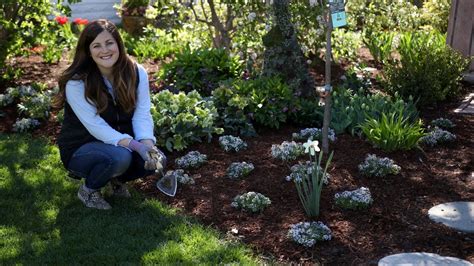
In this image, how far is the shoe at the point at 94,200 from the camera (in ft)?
14.0

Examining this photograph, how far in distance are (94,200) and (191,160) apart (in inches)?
35.5

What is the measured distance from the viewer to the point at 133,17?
437 inches

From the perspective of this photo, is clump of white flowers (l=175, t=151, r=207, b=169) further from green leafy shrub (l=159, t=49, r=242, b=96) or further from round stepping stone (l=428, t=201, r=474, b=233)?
round stepping stone (l=428, t=201, r=474, b=233)

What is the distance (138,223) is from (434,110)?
345cm

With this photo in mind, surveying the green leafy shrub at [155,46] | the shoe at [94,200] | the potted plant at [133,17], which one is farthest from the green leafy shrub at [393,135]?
the potted plant at [133,17]

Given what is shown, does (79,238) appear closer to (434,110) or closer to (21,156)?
(21,156)

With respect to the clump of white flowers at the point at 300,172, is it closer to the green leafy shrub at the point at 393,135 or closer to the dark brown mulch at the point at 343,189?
the dark brown mulch at the point at 343,189

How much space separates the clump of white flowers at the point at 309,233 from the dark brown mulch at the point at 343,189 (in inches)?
1.6

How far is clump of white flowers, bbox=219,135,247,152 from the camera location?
519 centimetres

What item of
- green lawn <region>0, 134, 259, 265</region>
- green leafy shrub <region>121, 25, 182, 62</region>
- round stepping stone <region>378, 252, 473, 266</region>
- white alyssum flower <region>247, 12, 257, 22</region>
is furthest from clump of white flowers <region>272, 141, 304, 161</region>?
green leafy shrub <region>121, 25, 182, 62</region>

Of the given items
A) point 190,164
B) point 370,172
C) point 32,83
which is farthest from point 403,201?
point 32,83

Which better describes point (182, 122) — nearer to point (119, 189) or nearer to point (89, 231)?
point (119, 189)

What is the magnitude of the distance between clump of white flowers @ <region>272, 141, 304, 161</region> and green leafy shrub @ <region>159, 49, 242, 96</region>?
1.61 m

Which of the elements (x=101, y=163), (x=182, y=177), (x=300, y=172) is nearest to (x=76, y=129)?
(x=101, y=163)
